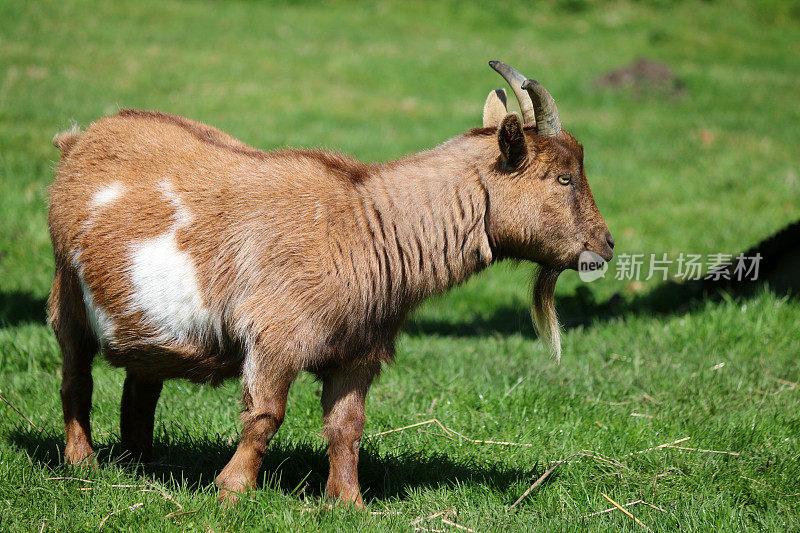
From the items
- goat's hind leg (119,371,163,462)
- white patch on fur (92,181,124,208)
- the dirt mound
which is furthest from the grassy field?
white patch on fur (92,181,124,208)

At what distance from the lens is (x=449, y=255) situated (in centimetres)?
363

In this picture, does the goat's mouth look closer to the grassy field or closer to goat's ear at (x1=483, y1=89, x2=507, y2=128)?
the grassy field

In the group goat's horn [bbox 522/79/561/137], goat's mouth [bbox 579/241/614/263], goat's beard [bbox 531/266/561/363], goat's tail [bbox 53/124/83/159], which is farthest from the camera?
goat's tail [bbox 53/124/83/159]

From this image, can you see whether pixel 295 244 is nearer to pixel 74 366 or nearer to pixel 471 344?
pixel 74 366

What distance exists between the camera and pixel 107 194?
3.76 meters

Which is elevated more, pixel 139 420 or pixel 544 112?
pixel 544 112

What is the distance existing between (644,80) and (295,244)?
13.0 metres

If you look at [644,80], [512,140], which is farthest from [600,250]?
[644,80]

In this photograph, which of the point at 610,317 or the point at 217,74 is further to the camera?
the point at 217,74

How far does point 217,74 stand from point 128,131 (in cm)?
1086

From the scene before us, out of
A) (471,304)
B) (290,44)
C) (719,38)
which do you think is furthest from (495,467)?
(719,38)

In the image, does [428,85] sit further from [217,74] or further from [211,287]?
[211,287]

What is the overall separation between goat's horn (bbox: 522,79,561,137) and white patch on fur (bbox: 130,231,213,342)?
1627 mm

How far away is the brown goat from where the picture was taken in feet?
11.3
